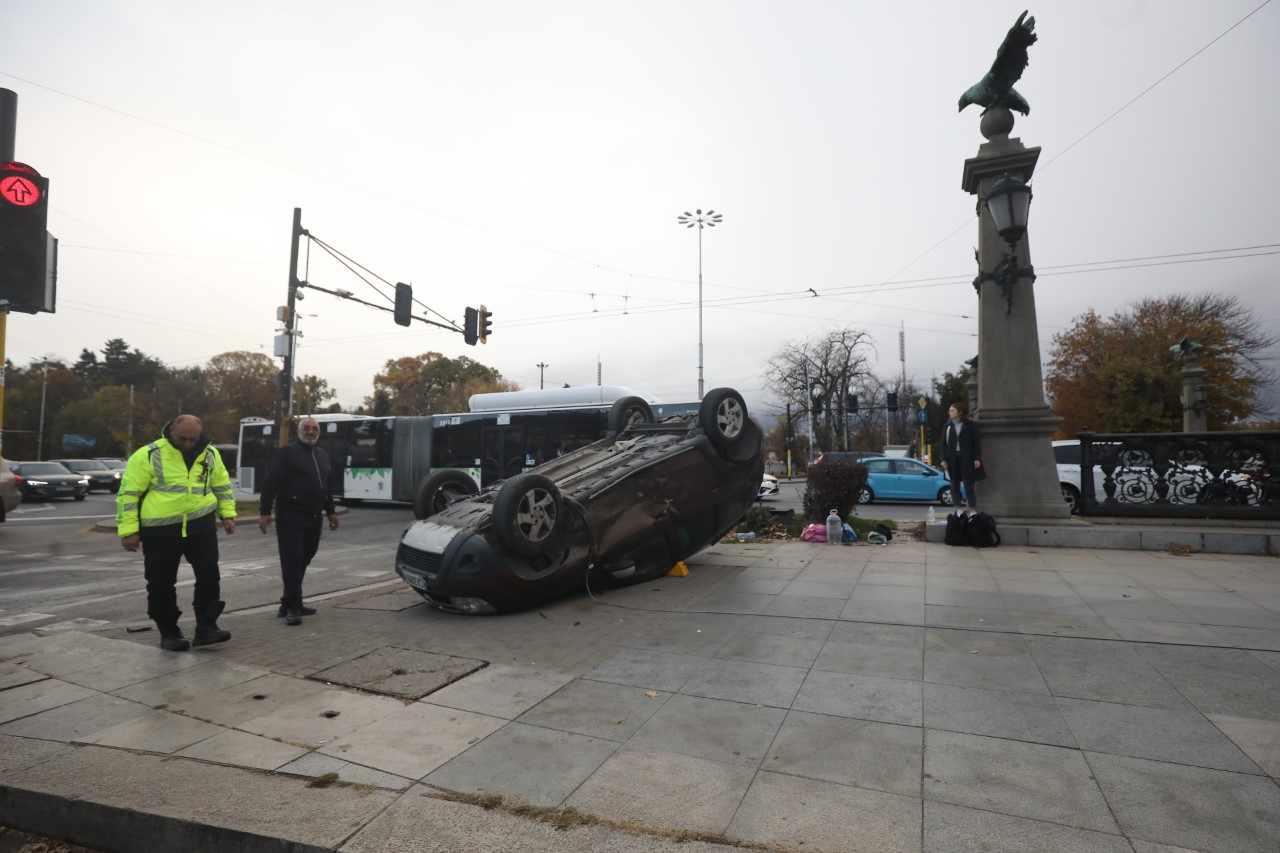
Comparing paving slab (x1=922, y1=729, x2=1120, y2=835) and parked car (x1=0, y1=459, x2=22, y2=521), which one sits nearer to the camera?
paving slab (x1=922, y1=729, x2=1120, y2=835)

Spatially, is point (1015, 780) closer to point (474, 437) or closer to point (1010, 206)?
point (1010, 206)

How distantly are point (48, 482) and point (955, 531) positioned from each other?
111 ft

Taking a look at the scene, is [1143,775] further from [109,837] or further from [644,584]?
[644,584]

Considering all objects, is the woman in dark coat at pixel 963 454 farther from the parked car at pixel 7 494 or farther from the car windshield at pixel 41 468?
the car windshield at pixel 41 468

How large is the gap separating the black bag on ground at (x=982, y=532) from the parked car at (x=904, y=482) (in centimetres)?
1162

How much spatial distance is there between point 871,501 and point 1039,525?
1221cm

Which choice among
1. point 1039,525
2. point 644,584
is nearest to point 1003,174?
point 1039,525

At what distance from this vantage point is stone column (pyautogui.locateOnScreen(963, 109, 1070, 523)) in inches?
396

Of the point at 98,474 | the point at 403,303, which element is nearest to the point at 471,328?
the point at 403,303

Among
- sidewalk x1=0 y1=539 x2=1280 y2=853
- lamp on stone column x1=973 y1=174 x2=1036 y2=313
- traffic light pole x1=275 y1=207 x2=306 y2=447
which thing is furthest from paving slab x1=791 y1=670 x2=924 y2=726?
traffic light pole x1=275 y1=207 x2=306 y2=447

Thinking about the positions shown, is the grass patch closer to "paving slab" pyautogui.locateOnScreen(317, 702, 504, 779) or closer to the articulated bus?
"paving slab" pyautogui.locateOnScreen(317, 702, 504, 779)

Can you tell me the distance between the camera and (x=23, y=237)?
427 cm

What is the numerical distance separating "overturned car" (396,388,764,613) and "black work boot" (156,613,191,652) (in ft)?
5.91

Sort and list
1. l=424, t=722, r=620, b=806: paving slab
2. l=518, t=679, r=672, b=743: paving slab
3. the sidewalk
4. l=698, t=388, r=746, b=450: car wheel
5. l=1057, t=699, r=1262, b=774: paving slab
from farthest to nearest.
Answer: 1. l=698, t=388, r=746, b=450: car wheel
2. l=518, t=679, r=672, b=743: paving slab
3. l=1057, t=699, r=1262, b=774: paving slab
4. l=424, t=722, r=620, b=806: paving slab
5. the sidewalk
